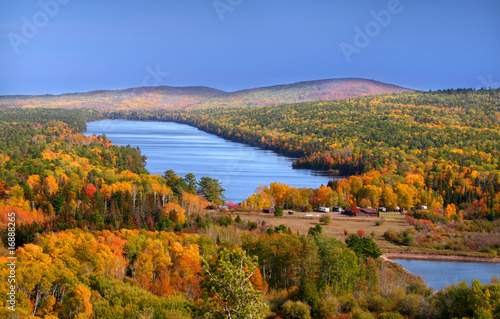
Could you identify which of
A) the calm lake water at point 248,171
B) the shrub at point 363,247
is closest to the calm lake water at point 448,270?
the calm lake water at point 248,171

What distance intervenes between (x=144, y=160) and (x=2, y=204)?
106ft

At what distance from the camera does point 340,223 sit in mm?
38000

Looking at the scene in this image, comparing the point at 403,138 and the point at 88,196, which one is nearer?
the point at 88,196

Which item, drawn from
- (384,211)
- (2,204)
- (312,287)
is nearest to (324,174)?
(384,211)

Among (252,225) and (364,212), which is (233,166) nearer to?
(364,212)

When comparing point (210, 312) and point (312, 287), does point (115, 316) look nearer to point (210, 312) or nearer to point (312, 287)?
point (210, 312)

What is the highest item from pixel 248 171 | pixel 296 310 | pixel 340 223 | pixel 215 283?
pixel 215 283

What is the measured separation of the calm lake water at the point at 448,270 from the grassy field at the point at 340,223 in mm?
2605

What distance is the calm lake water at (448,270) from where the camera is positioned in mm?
25997

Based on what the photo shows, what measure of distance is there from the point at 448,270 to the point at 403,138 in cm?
5329

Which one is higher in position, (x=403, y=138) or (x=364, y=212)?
(x=403, y=138)

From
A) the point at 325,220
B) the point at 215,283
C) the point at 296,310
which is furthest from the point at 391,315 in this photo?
the point at 325,220

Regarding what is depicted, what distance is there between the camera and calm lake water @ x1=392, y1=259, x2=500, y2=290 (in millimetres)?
25997

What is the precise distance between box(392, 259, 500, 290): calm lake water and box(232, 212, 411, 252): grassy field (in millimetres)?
2605
